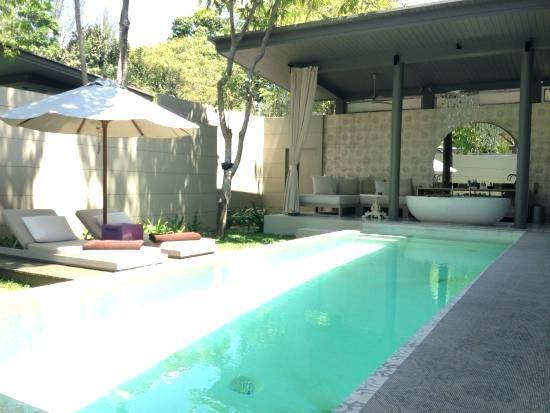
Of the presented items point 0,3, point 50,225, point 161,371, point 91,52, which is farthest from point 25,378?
point 91,52

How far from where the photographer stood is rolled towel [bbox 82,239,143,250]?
18.6ft

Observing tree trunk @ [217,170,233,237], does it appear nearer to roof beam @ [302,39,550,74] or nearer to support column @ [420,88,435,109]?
roof beam @ [302,39,550,74]

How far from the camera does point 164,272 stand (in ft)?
18.3

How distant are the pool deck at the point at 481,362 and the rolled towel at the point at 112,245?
140 inches

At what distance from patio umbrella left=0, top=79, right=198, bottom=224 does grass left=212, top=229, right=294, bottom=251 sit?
232 cm

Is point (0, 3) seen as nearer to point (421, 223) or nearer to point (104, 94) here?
point (104, 94)

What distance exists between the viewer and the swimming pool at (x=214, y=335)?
2.76 meters

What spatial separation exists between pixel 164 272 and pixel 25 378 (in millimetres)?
2714

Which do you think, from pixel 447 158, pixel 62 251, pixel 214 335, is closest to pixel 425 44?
pixel 447 158

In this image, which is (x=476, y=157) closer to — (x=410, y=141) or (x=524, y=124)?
(x=410, y=141)

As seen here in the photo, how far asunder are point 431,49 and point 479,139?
18.5ft

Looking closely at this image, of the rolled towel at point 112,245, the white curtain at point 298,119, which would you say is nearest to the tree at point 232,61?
the white curtain at point 298,119

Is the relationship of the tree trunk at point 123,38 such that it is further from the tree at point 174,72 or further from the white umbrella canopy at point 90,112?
the tree at point 174,72

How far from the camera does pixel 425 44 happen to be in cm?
1007
